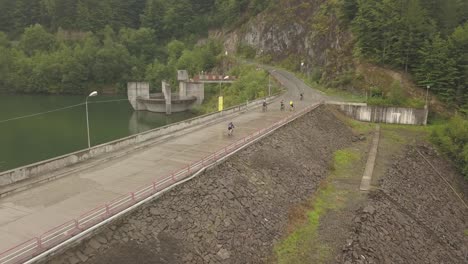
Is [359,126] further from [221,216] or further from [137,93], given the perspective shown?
[137,93]

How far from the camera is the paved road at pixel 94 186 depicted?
49.3ft

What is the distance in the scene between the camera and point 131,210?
16344mm

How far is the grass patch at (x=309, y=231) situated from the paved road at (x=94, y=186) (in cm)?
716

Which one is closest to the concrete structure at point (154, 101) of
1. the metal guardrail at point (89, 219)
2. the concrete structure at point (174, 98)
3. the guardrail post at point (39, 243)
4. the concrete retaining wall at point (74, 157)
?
the concrete structure at point (174, 98)

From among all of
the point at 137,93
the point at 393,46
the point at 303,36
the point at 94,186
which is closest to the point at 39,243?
the point at 94,186

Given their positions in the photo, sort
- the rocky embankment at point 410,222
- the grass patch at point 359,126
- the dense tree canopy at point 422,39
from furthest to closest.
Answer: the dense tree canopy at point 422,39 < the grass patch at point 359,126 < the rocky embankment at point 410,222

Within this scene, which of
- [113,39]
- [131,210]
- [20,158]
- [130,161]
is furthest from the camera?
[113,39]

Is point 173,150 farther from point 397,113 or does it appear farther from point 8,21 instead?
point 8,21

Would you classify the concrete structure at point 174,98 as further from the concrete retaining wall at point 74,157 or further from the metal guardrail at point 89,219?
the metal guardrail at point 89,219

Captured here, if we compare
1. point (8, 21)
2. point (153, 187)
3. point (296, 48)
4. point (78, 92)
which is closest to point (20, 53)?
point (78, 92)

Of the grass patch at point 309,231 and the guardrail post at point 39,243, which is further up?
the guardrail post at point 39,243

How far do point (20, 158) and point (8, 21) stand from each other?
343 ft

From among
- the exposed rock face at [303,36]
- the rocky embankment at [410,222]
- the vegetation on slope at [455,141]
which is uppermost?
the exposed rock face at [303,36]

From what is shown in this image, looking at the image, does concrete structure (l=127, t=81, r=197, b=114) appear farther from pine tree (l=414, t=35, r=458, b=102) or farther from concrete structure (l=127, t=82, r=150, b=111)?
pine tree (l=414, t=35, r=458, b=102)
